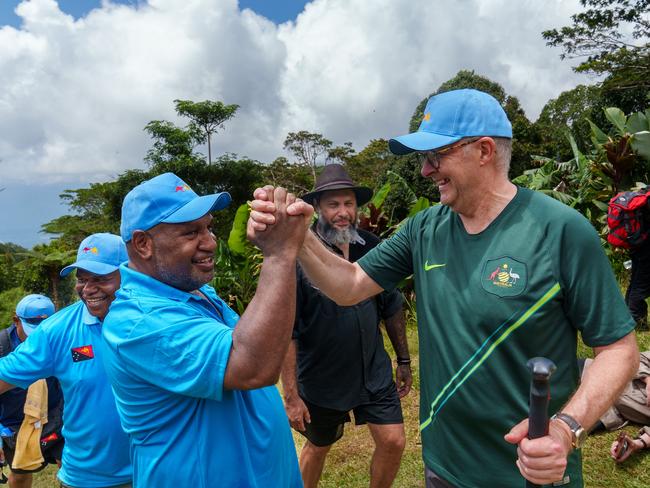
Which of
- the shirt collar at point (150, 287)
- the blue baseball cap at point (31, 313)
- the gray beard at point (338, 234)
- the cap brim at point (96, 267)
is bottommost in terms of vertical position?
the blue baseball cap at point (31, 313)

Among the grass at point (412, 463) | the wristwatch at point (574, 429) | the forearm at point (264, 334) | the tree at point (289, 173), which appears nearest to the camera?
the forearm at point (264, 334)

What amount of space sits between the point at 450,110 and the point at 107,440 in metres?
2.61

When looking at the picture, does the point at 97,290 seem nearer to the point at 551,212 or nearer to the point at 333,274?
the point at 333,274

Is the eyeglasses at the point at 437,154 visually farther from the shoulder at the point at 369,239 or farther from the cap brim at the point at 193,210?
the shoulder at the point at 369,239

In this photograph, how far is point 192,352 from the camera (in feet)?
5.09

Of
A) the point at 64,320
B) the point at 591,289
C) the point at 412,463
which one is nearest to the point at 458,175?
the point at 591,289

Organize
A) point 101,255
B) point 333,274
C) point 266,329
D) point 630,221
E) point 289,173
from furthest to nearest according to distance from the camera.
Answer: point 289,173, point 630,221, point 101,255, point 333,274, point 266,329

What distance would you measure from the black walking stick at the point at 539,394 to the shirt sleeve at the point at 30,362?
8.98 ft

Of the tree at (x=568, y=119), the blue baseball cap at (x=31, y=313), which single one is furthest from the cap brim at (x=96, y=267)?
the tree at (x=568, y=119)

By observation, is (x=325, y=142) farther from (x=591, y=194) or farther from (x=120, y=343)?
(x=120, y=343)

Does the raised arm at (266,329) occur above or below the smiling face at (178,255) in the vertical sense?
below

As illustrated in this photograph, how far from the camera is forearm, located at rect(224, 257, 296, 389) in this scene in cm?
147

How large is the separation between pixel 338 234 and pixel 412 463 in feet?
7.01

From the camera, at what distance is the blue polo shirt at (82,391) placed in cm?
297
